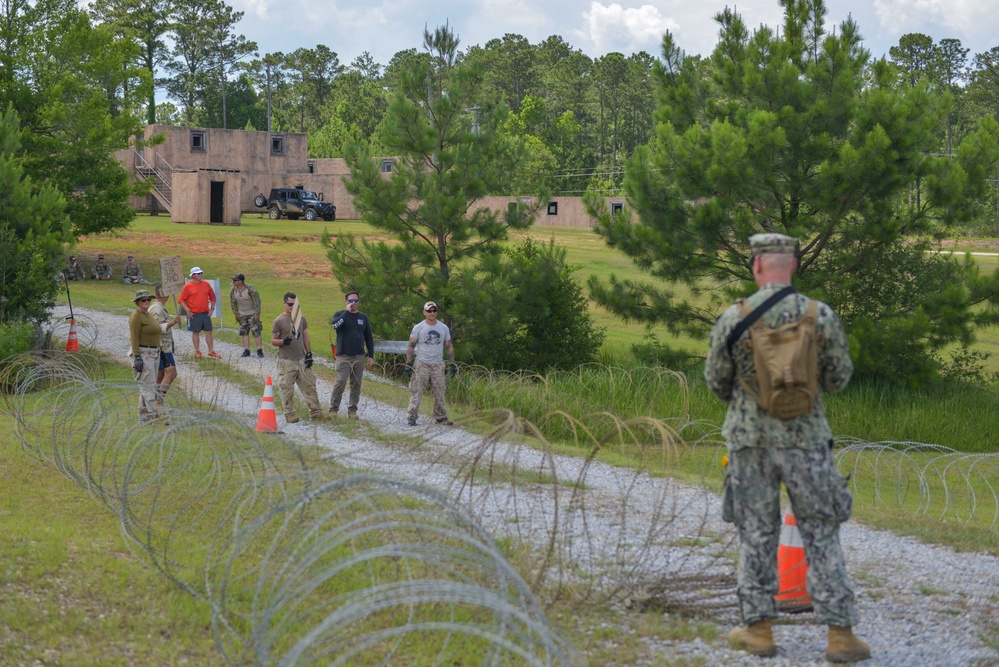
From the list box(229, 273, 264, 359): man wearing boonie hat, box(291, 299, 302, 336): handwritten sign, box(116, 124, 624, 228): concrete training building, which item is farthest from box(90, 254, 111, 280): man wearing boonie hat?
box(291, 299, 302, 336): handwritten sign

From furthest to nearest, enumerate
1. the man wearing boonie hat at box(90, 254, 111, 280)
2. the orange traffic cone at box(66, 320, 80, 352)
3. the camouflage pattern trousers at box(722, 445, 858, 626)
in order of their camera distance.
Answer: the man wearing boonie hat at box(90, 254, 111, 280)
the orange traffic cone at box(66, 320, 80, 352)
the camouflage pattern trousers at box(722, 445, 858, 626)

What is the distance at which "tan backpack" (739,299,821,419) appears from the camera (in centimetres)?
534

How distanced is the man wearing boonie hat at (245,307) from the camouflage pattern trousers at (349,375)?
18.2ft

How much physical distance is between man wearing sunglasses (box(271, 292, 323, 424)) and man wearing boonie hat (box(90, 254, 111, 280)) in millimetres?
21616

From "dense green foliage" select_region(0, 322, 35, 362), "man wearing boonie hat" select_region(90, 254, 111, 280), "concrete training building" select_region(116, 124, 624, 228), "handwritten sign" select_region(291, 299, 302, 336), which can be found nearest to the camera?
"handwritten sign" select_region(291, 299, 302, 336)

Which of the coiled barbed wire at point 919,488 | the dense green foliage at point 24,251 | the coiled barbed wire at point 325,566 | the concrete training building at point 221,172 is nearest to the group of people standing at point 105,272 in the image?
the dense green foliage at point 24,251

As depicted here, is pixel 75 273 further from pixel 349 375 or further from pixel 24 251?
pixel 349 375

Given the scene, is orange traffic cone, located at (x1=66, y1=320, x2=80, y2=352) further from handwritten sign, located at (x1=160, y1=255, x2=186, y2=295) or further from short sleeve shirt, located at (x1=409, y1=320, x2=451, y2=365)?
short sleeve shirt, located at (x1=409, y1=320, x2=451, y2=365)

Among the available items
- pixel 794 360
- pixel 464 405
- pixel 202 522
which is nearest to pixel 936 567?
pixel 794 360

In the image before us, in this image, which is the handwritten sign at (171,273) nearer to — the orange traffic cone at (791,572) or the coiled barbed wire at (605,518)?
the coiled barbed wire at (605,518)

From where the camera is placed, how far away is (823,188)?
2083 cm

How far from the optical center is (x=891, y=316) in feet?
68.8

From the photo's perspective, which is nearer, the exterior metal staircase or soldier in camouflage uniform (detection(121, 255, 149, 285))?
soldier in camouflage uniform (detection(121, 255, 149, 285))

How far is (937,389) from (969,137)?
4661mm
